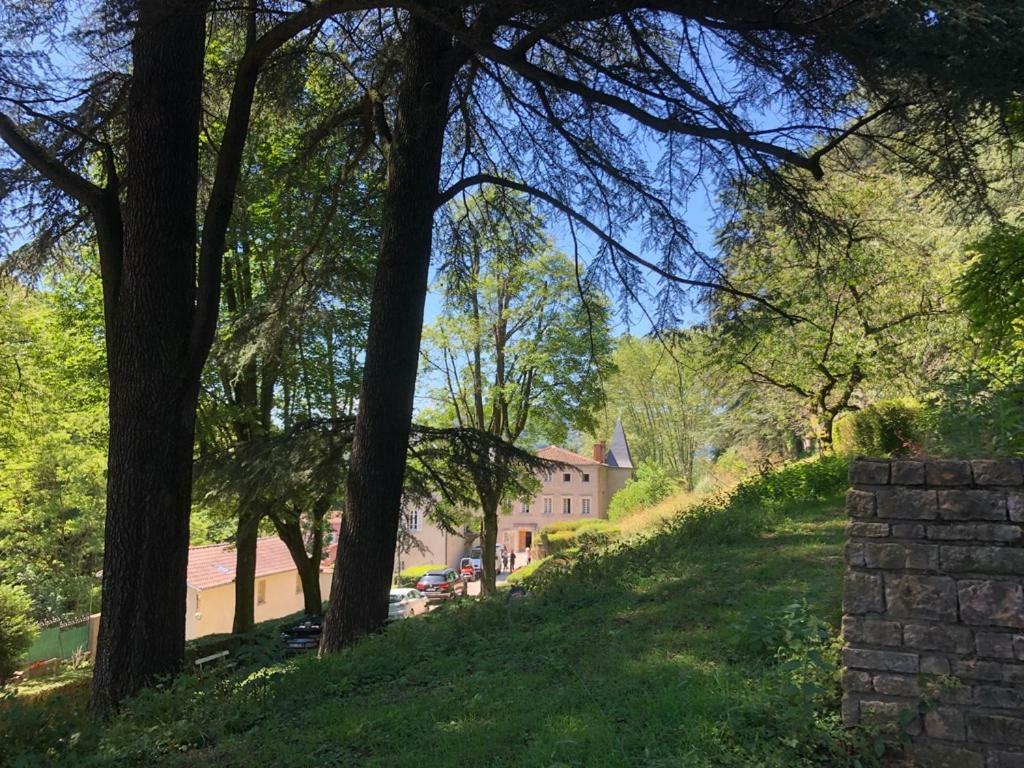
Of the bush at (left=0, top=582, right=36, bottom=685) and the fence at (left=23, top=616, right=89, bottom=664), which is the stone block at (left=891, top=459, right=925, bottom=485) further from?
the fence at (left=23, top=616, right=89, bottom=664)

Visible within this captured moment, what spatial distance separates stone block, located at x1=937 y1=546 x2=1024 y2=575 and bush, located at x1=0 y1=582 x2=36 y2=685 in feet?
50.8

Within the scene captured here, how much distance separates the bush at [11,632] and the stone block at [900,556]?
1519cm

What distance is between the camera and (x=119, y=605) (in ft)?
19.0

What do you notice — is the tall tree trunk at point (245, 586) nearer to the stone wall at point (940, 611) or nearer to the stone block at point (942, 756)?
the stone wall at point (940, 611)

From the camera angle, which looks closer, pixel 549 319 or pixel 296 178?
pixel 296 178

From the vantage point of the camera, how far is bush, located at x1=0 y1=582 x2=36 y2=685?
13.8 meters

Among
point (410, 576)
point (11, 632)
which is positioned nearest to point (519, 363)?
point (11, 632)

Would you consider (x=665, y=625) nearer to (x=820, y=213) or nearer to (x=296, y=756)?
(x=296, y=756)

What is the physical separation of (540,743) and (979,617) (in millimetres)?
2153

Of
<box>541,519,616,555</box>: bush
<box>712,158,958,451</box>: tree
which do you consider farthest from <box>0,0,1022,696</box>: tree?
<box>541,519,616,555</box>: bush

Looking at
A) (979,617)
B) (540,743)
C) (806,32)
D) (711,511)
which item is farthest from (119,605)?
(711,511)

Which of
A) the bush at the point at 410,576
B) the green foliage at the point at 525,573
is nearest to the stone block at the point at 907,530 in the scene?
the green foliage at the point at 525,573

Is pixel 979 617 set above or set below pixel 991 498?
below

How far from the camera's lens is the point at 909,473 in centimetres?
358
